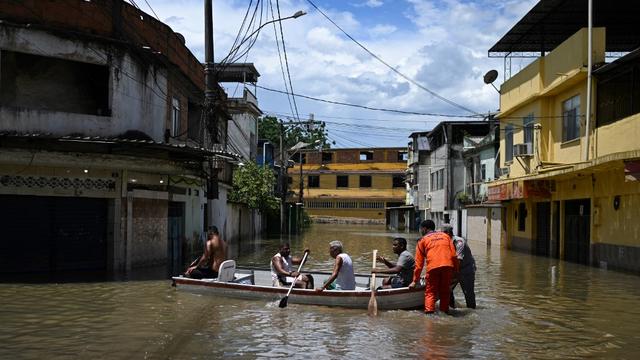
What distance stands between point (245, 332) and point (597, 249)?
16.4 meters

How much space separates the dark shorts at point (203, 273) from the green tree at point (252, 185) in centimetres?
2250

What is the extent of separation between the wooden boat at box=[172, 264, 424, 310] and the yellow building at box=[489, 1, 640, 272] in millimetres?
8791

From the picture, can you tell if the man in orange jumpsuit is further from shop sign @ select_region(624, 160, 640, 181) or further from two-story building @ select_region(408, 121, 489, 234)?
two-story building @ select_region(408, 121, 489, 234)

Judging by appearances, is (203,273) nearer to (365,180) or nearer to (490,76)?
(490,76)

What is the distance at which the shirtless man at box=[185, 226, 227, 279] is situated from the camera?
15094mm

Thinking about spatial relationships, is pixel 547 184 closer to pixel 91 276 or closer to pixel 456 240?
pixel 456 240

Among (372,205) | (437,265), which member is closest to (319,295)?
(437,265)

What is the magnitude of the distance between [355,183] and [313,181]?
206 inches

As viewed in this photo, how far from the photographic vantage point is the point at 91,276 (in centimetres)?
1709

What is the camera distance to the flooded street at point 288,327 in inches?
368

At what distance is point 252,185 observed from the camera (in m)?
39.1

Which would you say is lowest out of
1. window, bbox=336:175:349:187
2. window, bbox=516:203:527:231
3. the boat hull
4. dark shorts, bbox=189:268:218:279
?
the boat hull

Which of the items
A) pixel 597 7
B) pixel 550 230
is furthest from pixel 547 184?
pixel 597 7

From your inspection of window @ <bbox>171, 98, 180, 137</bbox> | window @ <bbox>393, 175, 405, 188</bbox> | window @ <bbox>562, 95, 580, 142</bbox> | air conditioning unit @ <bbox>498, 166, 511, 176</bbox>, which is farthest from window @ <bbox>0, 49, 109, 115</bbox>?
window @ <bbox>393, 175, 405, 188</bbox>
